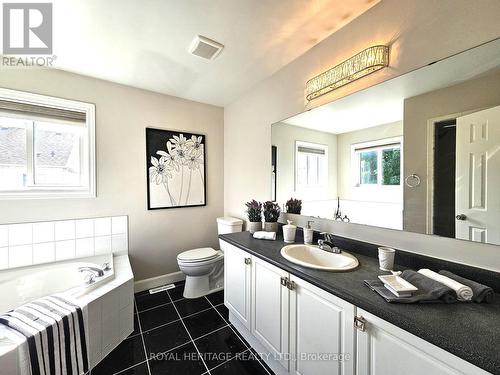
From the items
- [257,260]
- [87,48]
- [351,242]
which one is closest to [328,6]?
[351,242]

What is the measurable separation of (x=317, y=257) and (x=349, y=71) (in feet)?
4.28

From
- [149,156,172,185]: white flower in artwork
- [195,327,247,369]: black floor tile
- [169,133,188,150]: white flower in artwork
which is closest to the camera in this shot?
[195,327,247,369]: black floor tile

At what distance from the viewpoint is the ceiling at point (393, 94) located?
97 centimetres

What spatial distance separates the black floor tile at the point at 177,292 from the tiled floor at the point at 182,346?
141 millimetres

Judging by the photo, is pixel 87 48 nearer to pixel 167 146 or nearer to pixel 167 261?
pixel 167 146

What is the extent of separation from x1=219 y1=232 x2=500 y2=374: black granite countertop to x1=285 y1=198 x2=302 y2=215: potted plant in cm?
80

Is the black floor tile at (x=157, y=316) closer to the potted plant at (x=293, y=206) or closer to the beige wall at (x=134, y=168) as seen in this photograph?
the beige wall at (x=134, y=168)

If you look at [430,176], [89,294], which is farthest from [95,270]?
[430,176]

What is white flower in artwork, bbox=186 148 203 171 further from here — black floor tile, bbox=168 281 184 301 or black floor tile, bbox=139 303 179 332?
black floor tile, bbox=139 303 179 332

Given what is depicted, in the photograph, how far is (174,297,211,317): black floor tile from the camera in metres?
2.12

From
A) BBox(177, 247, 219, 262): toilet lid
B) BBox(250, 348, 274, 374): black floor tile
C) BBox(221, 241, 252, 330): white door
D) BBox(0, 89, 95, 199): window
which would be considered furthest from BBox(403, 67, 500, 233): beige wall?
BBox(0, 89, 95, 199): window

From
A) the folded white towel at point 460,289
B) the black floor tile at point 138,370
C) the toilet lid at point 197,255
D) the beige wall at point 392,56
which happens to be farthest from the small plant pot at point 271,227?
the black floor tile at point 138,370

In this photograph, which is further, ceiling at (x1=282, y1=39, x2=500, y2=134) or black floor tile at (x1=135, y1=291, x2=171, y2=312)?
black floor tile at (x1=135, y1=291, x2=171, y2=312)

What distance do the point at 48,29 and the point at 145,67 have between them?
676 millimetres
